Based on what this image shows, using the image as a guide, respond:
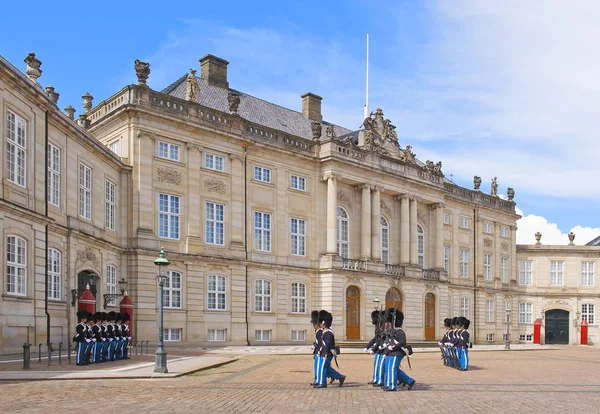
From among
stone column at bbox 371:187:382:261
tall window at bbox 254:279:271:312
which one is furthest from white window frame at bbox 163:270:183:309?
stone column at bbox 371:187:382:261

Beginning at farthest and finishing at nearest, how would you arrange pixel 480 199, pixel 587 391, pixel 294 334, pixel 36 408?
pixel 480 199 → pixel 294 334 → pixel 587 391 → pixel 36 408

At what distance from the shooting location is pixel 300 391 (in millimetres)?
17203

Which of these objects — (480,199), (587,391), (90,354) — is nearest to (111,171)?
(90,354)

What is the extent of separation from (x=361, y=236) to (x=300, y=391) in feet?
105

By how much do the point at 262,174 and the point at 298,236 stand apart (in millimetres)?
4926

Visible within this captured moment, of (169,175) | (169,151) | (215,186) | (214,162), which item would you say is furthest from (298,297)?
(169,151)

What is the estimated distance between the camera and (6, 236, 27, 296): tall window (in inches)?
965

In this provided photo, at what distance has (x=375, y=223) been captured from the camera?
162 feet

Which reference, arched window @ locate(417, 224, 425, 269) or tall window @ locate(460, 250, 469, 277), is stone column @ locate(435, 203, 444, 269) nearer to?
arched window @ locate(417, 224, 425, 269)

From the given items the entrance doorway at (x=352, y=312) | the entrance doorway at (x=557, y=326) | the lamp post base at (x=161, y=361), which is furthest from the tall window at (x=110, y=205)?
the entrance doorway at (x=557, y=326)

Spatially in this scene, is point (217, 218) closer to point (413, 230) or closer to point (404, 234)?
point (404, 234)

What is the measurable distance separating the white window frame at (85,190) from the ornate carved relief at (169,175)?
5.36 m

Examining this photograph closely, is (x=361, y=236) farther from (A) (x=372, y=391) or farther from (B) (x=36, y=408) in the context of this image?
(B) (x=36, y=408)

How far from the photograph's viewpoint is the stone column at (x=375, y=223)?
49.4 meters
